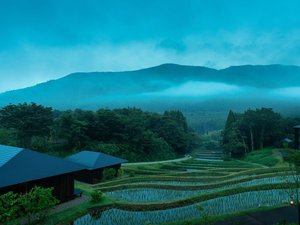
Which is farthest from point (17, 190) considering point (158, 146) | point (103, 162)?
point (158, 146)

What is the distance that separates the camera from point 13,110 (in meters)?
41.5

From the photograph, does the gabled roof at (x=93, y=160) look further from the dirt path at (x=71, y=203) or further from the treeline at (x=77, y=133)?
the treeline at (x=77, y=133)

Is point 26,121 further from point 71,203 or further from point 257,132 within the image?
point 257,132

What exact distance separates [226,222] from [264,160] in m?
31.0

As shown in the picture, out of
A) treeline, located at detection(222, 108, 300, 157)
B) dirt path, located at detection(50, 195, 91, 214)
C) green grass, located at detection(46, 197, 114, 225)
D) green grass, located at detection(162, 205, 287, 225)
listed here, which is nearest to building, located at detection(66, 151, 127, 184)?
dirt path, located at detection(50, 195, 91, 214)

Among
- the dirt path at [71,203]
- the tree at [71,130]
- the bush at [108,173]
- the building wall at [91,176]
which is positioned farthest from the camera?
the tree at [71,130]

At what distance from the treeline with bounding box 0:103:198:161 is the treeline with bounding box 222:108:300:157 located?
11955 millimetres

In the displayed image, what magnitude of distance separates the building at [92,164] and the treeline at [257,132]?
3204 cm

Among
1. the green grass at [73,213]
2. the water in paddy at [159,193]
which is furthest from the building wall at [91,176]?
the green grass at [73,213]

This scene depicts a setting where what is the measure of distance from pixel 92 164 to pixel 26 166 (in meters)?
10.9

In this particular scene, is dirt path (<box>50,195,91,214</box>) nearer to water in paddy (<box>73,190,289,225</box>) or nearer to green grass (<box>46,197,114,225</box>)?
green grass (<box>46,197,114,225</box>)

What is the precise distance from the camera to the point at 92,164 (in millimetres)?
25984

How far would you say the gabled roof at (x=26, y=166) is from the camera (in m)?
14.2

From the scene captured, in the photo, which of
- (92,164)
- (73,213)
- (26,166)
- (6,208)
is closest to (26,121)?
(92,164)
